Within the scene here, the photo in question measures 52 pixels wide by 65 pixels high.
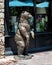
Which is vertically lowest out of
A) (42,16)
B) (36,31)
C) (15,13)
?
(36,31)

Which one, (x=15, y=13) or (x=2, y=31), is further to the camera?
(x=15, y=13)

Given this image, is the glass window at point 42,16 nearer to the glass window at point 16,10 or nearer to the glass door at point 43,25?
the glass door at point 43,25

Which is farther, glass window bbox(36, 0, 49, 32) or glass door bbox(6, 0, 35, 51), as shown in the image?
glass window bbox(36, 0, 49, 32)

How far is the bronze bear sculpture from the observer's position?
26.8 feet

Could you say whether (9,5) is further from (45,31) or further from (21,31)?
(45,31)

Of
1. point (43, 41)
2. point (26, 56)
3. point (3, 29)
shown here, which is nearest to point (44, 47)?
point (43, 41)

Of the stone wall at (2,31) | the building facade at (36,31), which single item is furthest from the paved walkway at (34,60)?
the building facade at (36,31)

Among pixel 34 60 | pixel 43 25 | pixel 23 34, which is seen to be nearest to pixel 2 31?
pixel 23 34

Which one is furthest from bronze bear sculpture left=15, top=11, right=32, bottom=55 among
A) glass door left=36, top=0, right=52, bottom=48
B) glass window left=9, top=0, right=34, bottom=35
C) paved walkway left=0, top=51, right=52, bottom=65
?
glass door left=36, top=0, right=52, bottom=48

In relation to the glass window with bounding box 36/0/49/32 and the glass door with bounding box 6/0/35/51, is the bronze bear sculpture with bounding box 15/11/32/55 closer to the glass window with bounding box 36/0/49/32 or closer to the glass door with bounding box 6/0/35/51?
the glass door with bounding box 6/0/35/51

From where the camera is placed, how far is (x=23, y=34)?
8234 mm

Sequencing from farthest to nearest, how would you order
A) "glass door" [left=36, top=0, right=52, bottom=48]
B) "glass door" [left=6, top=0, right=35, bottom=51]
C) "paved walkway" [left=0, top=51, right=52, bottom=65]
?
"glass door" [left=36, top=0, right=52, bottom=48]
"glass door" [left=6, top=0, right=35, bottom=51]
"paved walkway" [left=0, top=51, right=52, bottom=65]

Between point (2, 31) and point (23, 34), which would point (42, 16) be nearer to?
point (23, 34)

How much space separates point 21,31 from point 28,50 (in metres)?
1.11
